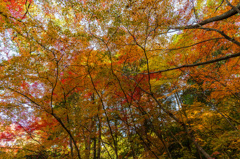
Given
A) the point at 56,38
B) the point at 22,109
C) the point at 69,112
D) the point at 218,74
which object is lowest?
the point at 69,112

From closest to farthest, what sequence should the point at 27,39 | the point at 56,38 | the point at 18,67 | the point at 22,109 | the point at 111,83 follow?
1. the point at 27,39
2. the point at 18,67
3. the point at 56,38
4. the point at 22,109
5. the point at 111,83

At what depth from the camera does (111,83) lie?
6.34m

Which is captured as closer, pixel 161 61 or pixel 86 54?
pixel 86 54

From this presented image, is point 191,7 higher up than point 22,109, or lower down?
higher up

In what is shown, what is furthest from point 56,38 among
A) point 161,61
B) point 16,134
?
point 16,134

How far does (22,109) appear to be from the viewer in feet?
16.4

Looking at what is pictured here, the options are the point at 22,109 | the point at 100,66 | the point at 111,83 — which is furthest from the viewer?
the point at 111,83

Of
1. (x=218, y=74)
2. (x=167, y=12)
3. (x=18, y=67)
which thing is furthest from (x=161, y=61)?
(x=18, y=67)

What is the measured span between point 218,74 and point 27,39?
8479 millimetres

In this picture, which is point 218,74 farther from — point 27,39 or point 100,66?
point 27,39

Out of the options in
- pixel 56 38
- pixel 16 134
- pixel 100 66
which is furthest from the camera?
pixel 16 134

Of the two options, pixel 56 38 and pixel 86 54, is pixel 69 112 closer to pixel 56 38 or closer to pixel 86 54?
pixel 86 54

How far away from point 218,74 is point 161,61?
3.09 metres

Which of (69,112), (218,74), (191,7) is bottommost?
(69,112)
